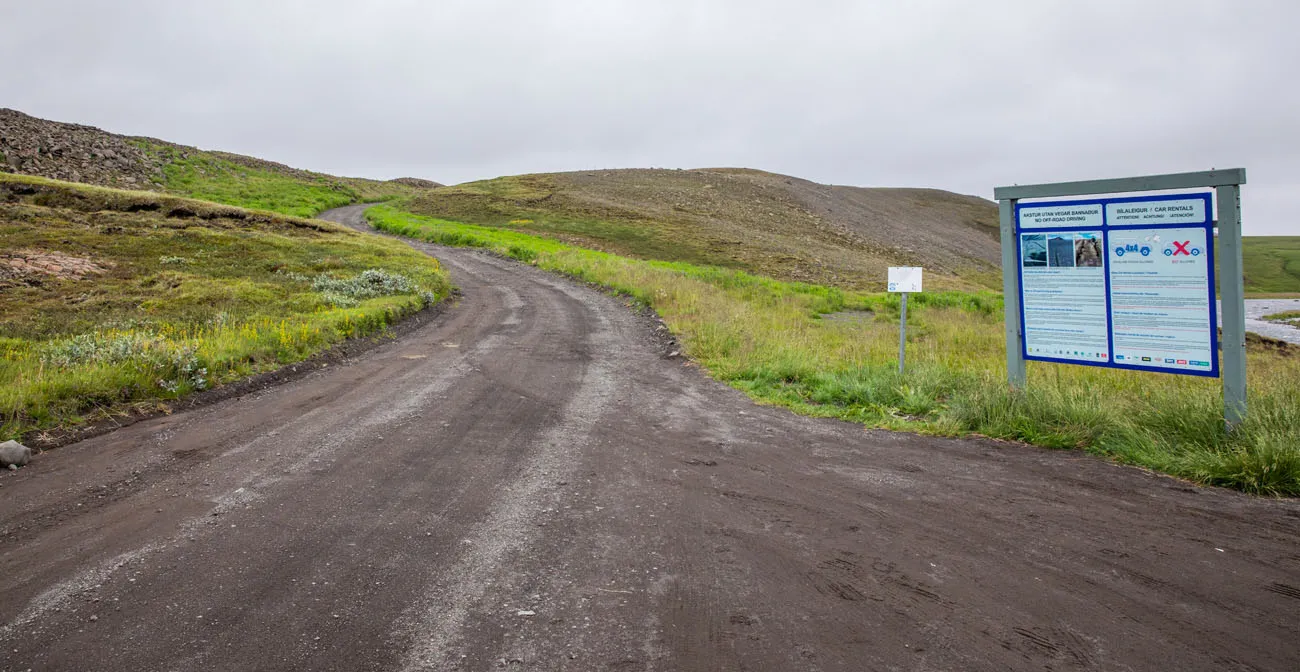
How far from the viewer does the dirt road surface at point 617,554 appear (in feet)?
11.5

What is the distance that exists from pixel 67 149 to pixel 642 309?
49469 mm

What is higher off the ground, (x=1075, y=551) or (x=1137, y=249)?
(x=1137, y=249)

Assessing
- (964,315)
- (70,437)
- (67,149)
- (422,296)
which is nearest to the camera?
(70,437)

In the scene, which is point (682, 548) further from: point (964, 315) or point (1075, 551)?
point (964, 315)

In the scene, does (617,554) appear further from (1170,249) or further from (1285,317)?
(1285,317)

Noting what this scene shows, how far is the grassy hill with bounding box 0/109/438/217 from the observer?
141ft

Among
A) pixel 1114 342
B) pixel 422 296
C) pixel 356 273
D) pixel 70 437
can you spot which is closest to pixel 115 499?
pixel 70 437

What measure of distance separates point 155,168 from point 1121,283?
2567 inches

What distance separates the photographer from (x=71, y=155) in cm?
4622

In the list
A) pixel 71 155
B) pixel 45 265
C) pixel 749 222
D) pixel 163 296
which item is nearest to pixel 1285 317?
pixel 749 222

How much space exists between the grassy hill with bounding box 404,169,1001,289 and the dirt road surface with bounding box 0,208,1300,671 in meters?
31.3

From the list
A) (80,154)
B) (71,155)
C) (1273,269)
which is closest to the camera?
(71,155)

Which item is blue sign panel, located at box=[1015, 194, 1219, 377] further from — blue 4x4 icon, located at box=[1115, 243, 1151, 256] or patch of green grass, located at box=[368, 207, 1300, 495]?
patch of green grass, located at box=[368, 207, 1300, 495]

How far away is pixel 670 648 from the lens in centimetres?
351
